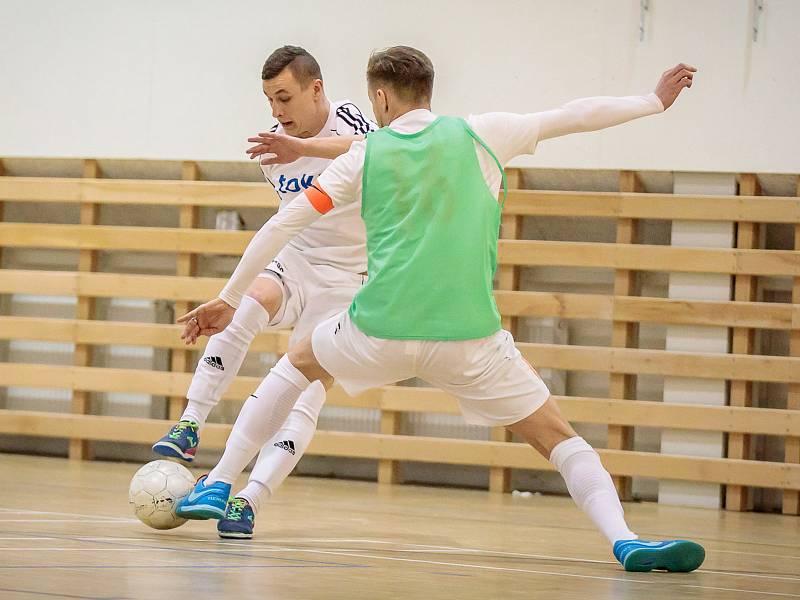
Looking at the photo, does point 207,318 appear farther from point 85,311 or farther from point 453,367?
point 85,311

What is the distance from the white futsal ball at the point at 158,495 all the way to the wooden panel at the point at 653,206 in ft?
12.5

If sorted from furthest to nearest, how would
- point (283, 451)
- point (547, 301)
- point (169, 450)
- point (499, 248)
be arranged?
point (499, 248)
point (547, 301)
point (283, 451)
point (169, 450)

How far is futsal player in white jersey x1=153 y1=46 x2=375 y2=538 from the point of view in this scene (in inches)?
168

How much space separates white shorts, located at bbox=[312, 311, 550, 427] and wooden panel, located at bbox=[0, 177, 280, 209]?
419 centimetres

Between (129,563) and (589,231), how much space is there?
4932mm

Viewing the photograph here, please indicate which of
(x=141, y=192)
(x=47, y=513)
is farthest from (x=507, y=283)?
(x=47, y=513)

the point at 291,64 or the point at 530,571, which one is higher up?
the point at 291,64

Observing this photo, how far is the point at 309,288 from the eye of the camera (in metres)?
4.38

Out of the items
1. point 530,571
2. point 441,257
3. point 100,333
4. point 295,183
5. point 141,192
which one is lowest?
point 530,571

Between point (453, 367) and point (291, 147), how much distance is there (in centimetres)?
104

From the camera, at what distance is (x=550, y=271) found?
741 centimetres

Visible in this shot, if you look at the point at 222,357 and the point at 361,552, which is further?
the point at 222,357

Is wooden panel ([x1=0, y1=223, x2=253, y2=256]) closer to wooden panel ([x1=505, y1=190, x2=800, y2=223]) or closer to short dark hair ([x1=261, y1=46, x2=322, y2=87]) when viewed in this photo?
wooden panel ([x1=505, y1=190, x2=800, y2=223])

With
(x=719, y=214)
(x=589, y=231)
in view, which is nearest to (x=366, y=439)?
(x=589, y=231)
